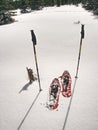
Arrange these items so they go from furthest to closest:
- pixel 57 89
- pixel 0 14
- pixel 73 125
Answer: pixel 0 14 < pixel 57 89 < pixel 73 125

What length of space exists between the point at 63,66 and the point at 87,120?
5.86 m

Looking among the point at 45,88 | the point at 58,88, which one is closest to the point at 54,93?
the point at 58,88

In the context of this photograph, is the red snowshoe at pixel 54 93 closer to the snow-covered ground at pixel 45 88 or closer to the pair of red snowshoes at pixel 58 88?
the pair of red snowshoes at pixel 58 88

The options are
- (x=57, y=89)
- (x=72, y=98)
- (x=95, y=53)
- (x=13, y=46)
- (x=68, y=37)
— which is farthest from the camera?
(x=68, y=37)

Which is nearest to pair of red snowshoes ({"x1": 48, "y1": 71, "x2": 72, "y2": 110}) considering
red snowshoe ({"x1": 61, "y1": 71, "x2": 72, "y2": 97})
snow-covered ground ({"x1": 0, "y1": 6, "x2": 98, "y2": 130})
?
red snowshoe ({"x1": 61, "y1": 71, "x2": 72, "y2": 97})

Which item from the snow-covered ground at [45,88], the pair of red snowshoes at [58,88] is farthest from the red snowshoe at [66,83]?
the snow-covered ground at [45,88]

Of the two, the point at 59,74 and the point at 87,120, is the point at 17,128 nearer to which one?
the point at 87,120

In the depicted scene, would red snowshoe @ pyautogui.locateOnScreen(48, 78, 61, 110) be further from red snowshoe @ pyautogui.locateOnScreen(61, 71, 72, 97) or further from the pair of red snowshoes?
red snowshoe @ pyautogui.locateOnScreen(61, 71, 72, 97)

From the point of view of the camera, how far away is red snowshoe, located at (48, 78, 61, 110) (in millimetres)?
8477

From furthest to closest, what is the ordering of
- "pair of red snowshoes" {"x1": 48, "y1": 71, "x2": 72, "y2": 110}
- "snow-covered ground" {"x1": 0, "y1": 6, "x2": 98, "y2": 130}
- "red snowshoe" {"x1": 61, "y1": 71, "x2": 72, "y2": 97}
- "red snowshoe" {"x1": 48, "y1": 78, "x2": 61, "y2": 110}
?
"red snowshoe" {"x1": 61, "y1": 71, "x2": 72, "y2": 97} → "pair of red snowshoes" {"x1": 48, "y1": 71, "x2": 72, "y2": 110} → "red snowshoe" {"x1": 48, "y1": 78, "x2": 61, "y2": 110} → "snow-covered ground" {"x1": 0, "y1": 6, "x2": 98, "y2": 130}

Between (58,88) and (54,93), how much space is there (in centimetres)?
53

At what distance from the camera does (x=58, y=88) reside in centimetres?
978

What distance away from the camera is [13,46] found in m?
18.7

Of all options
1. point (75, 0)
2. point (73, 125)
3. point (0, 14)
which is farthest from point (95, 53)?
point (75, 0)
